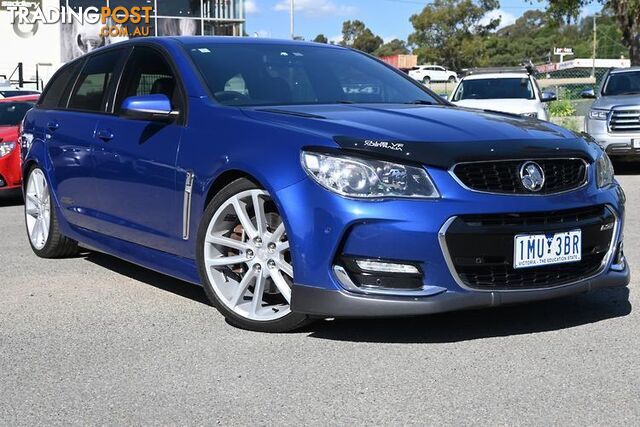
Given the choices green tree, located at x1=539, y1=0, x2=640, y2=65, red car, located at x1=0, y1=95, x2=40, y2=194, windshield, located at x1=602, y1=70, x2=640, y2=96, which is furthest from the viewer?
green tree, located at x1=539, y1=0, x2=640, y2=65

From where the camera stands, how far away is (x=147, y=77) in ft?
19.4

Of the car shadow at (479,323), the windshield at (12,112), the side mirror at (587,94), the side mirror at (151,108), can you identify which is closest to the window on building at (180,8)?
the side mirror at (587,94)

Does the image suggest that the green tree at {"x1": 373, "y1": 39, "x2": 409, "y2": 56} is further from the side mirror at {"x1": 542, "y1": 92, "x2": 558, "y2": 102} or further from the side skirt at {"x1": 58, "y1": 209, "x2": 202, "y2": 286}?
the side skirt at {"x1": 58, "y1": 209, "x2": 202, "y2": 286}

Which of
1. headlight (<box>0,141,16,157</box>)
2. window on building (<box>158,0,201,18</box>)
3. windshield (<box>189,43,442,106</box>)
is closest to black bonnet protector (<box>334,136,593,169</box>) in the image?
windshield (<box>189,43,442,106</box>)

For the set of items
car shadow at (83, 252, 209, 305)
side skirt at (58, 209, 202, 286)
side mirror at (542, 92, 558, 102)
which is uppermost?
side mirror at (542, 92, 558, 102)

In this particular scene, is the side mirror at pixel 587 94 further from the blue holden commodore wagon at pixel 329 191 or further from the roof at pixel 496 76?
the blue holden commodore wagon at pixel 329 191

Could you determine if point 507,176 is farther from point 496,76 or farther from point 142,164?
point 496,76

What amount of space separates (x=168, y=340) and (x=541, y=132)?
7.02 ft

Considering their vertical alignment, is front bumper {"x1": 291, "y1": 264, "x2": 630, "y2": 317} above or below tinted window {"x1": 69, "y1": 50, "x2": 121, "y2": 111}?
below

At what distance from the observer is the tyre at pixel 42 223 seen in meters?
7.01

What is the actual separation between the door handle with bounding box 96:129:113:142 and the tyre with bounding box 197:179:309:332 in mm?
1255

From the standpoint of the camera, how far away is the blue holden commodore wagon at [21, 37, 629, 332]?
168 inches

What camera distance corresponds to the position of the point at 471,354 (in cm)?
436

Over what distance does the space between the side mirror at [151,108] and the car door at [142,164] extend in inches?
2.3
